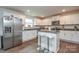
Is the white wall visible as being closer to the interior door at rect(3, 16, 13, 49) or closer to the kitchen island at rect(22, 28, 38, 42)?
the kitchen island at rect(22, 28, 38, 42)

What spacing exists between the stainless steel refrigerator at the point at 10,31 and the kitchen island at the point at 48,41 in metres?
0.43

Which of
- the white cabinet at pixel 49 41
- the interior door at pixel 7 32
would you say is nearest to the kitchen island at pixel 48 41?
the white cabinet at pixel 49 41

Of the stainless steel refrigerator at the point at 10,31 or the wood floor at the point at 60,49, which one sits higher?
the stainless steel refrigerator at the point at 10,31

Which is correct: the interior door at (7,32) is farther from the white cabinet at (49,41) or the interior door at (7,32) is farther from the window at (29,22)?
the white cabinet at (49,41)

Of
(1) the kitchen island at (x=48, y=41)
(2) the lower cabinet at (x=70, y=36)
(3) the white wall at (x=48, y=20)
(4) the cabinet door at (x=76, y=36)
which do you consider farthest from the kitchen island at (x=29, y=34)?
(4) the cabinet door at (x=76, y=36)

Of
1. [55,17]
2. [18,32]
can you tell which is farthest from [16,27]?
[55,17]

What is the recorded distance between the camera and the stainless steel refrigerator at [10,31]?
138 cm

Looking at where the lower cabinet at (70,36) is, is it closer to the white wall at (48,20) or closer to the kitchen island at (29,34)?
the white wall at (48,20)

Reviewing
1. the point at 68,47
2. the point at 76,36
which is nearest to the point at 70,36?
the point at 76,36

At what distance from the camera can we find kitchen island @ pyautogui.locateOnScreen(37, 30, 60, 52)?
1453 mm

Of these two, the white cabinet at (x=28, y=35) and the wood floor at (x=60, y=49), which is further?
the white cabinet at (x=28, y=35)

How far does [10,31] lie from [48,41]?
795 mm

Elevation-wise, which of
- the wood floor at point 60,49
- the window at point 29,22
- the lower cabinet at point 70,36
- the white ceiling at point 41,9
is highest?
the white ceiling at point 41,9
